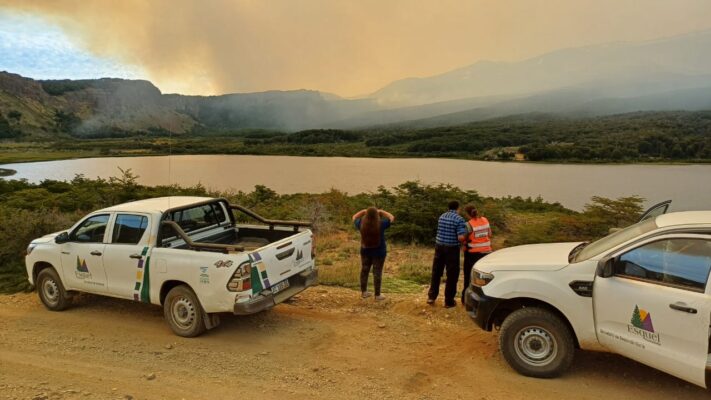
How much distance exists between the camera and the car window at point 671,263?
3961mm

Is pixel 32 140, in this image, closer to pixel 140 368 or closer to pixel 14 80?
pixel 14 80

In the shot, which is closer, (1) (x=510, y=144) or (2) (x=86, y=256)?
(2) (x=86, y=256)

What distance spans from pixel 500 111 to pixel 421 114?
25.8 m

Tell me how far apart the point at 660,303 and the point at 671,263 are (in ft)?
1.27

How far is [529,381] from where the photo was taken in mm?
4742

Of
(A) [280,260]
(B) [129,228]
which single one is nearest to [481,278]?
(A) [280,260]

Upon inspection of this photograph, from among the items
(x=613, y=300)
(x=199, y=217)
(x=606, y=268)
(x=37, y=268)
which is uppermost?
(x=199, y=217)

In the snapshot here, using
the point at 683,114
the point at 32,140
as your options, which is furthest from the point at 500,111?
the point at 32,140

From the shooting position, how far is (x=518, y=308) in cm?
507

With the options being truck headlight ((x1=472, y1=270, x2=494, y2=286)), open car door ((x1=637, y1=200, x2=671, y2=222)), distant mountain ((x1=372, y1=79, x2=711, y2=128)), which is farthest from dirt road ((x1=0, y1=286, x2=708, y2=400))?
distant mountain ((x1=372, y1=79, x2=711, y2=128))

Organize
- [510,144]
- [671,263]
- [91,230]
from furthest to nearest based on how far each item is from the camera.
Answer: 1. [510,144]
2. [91,230]
3. [671,263]

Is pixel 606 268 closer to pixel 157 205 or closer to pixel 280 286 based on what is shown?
pixel 280 286

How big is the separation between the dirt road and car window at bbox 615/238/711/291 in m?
1.15

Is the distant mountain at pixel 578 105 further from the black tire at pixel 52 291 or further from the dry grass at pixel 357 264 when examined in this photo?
the black tire at pixel 52 291
